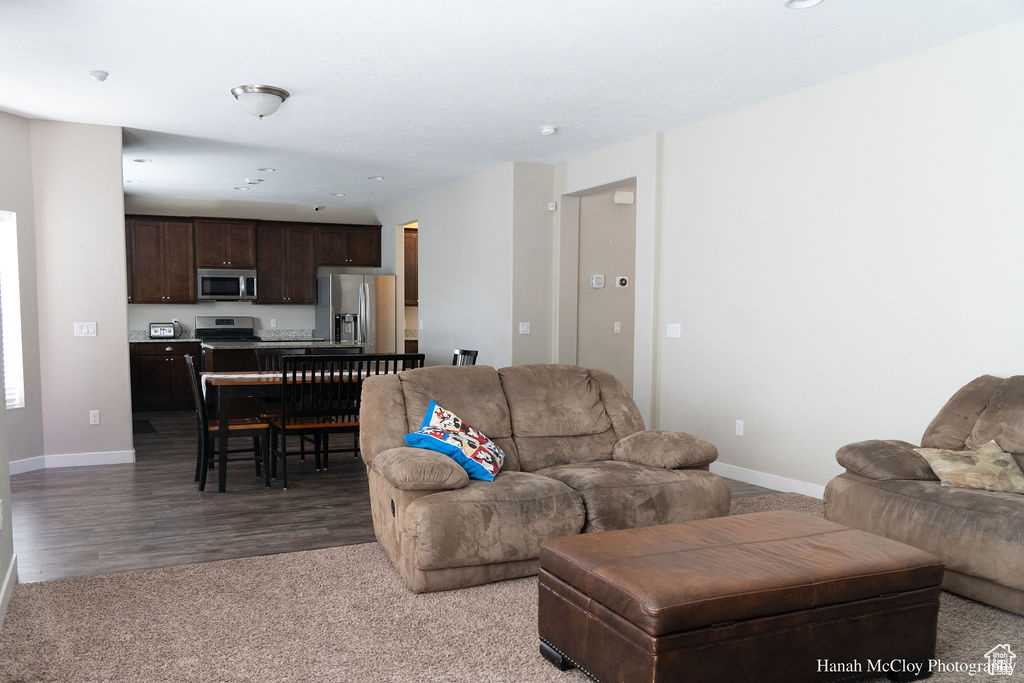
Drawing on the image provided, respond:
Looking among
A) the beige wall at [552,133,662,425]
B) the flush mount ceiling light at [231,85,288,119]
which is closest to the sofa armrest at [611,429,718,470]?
the beige wall at [552,133,662,425]

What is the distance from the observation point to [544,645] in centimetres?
260

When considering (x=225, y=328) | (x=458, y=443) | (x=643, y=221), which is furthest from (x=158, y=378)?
(x=458, y=443)

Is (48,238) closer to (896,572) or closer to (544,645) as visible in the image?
(544,645)

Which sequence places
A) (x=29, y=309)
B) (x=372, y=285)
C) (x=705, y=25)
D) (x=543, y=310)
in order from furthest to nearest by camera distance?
(x=372, y=285), (x=543, y=310), (x=29, y=309), (x=705, y=25)

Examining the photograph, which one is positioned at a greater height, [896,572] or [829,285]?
[829,285]

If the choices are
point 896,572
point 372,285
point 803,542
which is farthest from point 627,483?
point 372,285

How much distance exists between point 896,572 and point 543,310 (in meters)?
5.14

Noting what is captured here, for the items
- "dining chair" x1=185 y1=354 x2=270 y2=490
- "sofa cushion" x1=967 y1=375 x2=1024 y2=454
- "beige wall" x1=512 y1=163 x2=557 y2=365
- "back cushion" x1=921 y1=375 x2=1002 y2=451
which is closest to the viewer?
"sofa cushion" x1=967 y1=375 x2=1024 y2=454

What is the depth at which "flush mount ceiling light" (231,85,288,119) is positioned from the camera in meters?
4.67

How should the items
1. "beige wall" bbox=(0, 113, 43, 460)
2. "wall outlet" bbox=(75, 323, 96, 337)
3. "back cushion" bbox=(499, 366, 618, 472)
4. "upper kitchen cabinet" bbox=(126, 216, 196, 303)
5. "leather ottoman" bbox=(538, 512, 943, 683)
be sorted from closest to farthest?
"leather ottoman" bbox=(538, 512, 943, 683), "back cushion" bbox=(499, 366, 618, 472), "beige wall" bbox=(0, 113, 43, 460), "wall outlet" bbox=(75, 323, 96, 337), "upper kitchen cabinet" bbox=(126, 216, 196, 303)

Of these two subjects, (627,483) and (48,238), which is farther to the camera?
(48,238)

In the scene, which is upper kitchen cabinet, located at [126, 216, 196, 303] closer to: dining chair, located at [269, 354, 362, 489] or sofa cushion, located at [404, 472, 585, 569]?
dining chair, located at [269, 354, 362, 489]

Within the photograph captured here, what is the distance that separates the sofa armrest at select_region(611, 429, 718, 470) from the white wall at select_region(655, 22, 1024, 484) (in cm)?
131

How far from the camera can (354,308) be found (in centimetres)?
994
